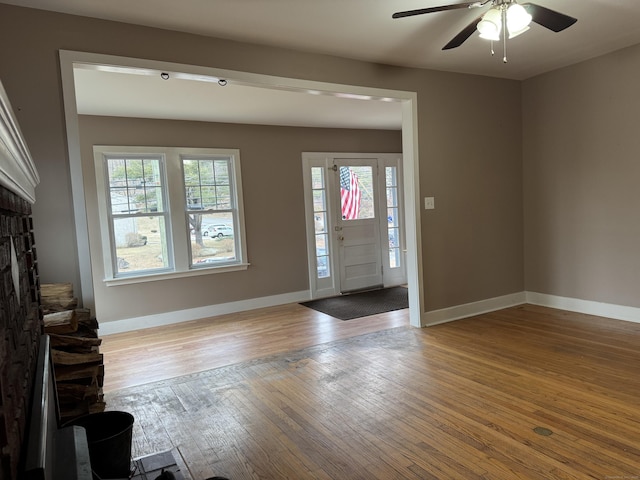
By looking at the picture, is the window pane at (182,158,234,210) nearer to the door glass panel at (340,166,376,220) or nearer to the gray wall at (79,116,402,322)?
the gray wall at (79,116,402,322)

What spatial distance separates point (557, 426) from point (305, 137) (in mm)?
4645

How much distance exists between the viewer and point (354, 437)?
7.55 feet

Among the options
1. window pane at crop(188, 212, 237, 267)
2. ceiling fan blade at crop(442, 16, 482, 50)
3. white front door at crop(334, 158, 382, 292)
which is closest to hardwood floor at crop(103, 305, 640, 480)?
window pane at crop(188, 212, 237, 267)

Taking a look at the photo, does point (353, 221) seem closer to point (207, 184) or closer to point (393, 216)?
point (393, 216)

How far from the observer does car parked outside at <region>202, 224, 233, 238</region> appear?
17.9 ft

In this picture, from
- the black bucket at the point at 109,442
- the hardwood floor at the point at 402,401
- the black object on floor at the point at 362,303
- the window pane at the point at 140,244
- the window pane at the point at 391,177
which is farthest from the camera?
the window pane at the point at 391,177

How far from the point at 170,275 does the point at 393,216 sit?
3457 mm

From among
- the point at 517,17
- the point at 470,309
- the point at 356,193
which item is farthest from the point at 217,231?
the point at 517,17

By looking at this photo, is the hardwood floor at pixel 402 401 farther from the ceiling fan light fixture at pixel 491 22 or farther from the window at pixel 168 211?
the ceiling fan light fixture at pixel 491 22

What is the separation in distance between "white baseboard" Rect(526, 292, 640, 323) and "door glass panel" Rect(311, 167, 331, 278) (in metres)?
2.64

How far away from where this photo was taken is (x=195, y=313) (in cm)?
528

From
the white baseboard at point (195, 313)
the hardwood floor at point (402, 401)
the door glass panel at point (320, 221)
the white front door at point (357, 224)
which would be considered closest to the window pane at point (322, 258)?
the door glass panel at point (320, 221)

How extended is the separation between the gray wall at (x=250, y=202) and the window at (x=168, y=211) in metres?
0.11

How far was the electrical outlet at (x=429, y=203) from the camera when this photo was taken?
168 inches
